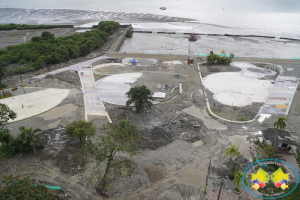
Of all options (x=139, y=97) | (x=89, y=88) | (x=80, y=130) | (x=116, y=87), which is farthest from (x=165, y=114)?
(x=89, y=88)

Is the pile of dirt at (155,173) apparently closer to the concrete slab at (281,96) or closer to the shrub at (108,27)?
the concrete slab at (281,96)

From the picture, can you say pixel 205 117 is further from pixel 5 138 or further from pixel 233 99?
pixel 5 138

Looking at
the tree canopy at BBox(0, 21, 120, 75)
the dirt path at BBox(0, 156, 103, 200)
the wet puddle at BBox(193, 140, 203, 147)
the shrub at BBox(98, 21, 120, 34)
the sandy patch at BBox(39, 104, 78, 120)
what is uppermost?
the shrub at BBox(98, 21, 120, 34)

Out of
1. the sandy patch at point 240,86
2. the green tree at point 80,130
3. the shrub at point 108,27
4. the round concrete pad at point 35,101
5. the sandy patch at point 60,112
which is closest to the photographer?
the green tree at point 80,130

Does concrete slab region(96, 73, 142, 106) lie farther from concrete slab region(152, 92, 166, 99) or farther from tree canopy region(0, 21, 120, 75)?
tree canopy region(0, 21, 120, 75)

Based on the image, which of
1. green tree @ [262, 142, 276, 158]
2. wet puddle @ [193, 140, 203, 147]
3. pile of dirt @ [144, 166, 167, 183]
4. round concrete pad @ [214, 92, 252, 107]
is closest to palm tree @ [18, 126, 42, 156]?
pile of dirt @ [144, 166, 167, 183]

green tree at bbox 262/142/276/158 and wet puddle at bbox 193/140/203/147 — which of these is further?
wet puddle at bbox 193/140/203/147

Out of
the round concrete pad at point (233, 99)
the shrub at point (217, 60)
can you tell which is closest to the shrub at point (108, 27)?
the shrub at point (217, 60)
